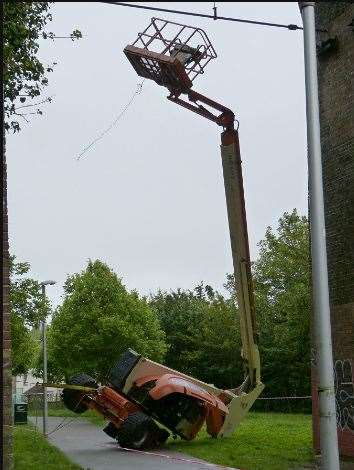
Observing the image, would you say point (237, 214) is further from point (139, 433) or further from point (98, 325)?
point (98, 325)

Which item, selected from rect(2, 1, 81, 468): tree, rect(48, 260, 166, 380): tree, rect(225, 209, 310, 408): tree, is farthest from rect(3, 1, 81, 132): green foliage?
rect(225, 209, 310, 408): tree

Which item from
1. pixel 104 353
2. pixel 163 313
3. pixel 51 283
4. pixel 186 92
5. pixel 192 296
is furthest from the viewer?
pixel 192 296

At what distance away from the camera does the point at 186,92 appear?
1480 centimetres

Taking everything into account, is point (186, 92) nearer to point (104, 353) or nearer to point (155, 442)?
point (155, 442)

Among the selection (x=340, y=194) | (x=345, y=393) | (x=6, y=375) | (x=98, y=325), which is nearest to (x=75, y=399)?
(x=345, y=393)

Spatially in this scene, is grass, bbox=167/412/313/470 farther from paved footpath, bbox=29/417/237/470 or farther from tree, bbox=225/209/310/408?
tree, bbox=225/209/310/408

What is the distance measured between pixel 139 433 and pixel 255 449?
2844 millimetres

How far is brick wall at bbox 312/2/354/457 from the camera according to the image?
42.5 feet

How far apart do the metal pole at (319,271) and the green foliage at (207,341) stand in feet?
129

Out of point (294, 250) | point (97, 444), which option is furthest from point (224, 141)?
point (294, 250)

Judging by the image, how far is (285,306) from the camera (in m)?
40.3

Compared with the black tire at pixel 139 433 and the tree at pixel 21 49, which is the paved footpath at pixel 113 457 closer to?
the black tire at pixel 139 433

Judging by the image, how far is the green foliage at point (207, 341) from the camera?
46.2 m

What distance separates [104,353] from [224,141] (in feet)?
65.8
